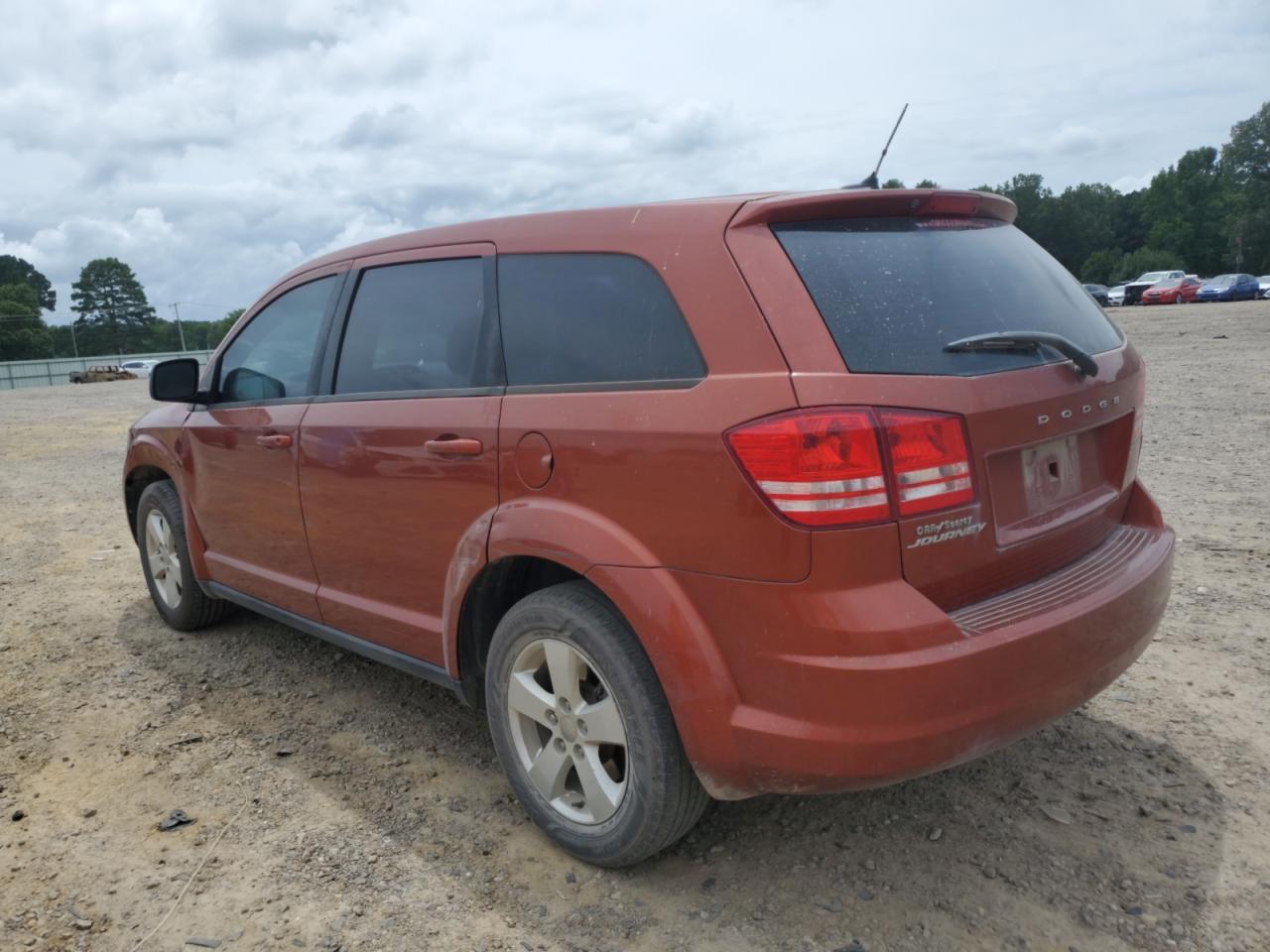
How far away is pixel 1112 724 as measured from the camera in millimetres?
3412

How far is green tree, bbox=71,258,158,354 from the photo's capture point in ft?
327

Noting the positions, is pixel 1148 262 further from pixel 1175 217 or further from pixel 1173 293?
pixel 1173 293

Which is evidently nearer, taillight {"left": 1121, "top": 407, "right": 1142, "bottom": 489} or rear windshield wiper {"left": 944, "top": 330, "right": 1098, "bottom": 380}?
rear windshield wiper {"left": 944, "top": 330, "right": 1098, "bottom": 380}

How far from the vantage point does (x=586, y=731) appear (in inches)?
105

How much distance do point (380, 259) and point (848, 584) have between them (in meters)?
2.25

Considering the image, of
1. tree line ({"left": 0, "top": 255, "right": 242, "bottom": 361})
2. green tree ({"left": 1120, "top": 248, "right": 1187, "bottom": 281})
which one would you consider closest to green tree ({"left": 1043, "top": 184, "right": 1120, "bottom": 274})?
green tree ({"left": 1120, "top": 248, "right": 1187, "bottom": 281})

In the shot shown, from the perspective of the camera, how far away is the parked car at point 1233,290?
4038cm

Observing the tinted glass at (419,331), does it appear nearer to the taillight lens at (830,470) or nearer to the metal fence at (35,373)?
the taillight lens at (830,470)

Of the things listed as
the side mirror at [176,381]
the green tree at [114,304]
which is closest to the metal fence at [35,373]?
the green tree at [114,304]

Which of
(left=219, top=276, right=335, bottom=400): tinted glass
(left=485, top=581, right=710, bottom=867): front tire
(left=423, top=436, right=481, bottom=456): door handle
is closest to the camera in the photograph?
(left=485, top=581, right=710, bottom=867): front tire

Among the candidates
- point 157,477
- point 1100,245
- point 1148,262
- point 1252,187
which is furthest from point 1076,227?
point 157,477

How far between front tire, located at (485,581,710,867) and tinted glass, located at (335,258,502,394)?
2.59 feet

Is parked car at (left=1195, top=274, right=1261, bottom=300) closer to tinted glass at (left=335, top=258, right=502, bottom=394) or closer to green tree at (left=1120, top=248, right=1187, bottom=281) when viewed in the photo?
green tree at (left=1120, top=248, right=1187, bottom=281)

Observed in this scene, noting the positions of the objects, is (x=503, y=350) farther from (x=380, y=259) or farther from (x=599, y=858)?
(x=599, y=858)
